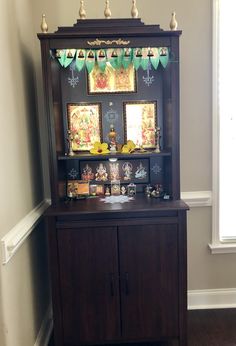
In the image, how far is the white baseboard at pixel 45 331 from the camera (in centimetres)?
207

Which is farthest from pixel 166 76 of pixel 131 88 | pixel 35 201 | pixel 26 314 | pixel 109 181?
pixel 26 314

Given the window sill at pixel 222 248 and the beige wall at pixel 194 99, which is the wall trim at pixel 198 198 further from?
the window sill at pixel 222 248

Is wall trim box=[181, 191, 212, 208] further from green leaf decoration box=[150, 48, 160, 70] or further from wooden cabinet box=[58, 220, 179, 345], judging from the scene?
green leaf decoration box=[150, 48, 160, 70]

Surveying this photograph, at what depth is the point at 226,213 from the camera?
2469 mm

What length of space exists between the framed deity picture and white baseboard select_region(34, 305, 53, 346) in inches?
46.6

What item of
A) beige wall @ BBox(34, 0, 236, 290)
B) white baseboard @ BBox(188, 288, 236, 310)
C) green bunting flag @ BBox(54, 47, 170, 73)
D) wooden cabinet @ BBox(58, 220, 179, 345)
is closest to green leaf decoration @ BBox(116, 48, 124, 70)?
green bunting flag @ BBox(54, 47, 170, 73)

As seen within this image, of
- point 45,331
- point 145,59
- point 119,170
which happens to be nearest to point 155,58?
point 145,59

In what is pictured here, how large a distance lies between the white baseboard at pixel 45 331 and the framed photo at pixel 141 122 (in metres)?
1.35

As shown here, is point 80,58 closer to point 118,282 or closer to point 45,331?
point 118,282

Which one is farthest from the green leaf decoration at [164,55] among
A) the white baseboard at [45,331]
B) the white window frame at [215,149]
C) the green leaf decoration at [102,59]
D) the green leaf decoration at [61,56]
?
the white baseboard at [45,331]

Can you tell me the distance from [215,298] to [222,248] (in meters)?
0.40

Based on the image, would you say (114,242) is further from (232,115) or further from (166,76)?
(232,115)

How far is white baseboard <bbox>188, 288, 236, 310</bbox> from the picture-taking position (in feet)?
8.23

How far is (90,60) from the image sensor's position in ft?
6.75
